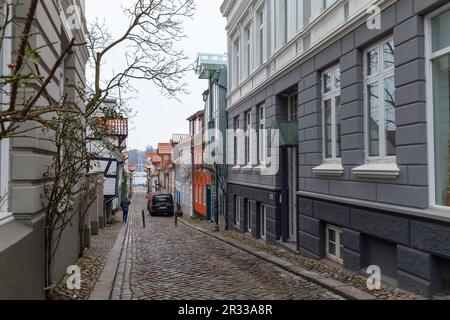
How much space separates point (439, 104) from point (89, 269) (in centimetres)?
755

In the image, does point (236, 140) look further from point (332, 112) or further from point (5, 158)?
point (5, 158)

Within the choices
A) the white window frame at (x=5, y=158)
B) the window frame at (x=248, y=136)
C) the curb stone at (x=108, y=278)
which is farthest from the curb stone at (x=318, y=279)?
the window frame at (x=248, y=136)

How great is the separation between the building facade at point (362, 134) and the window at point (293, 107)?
0.03 metres

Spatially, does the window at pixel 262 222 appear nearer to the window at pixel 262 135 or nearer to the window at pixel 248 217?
the window at pixel 248 217

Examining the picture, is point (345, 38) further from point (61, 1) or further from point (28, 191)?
point (28, 191)

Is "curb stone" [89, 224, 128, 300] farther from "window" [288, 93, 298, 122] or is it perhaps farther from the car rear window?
the car rear window

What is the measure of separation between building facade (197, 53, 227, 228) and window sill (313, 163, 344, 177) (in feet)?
35.6

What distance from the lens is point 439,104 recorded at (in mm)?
7066

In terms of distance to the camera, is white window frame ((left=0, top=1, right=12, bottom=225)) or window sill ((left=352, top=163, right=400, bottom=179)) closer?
white window frame ((left=0, top=1, right=12, bottom=225))

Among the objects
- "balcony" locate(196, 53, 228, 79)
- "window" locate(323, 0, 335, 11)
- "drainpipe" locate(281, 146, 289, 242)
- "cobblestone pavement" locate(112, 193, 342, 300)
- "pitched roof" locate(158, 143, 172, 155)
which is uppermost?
"balcony" locate(196, 53, 228, 79)

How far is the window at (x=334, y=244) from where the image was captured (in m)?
10.3

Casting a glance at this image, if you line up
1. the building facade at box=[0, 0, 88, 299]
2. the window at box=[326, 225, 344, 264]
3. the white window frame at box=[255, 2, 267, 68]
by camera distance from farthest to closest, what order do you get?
the white window frame at box=[255, 2, 267, 68] → the window at box=[326, 225, 344, 264] → the building facade at box=[0, 0, 88, 299]

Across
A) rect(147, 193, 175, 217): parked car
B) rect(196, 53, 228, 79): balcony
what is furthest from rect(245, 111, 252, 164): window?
rect(147, 193, 175, 217): parked car

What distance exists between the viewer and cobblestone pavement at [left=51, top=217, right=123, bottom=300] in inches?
301
